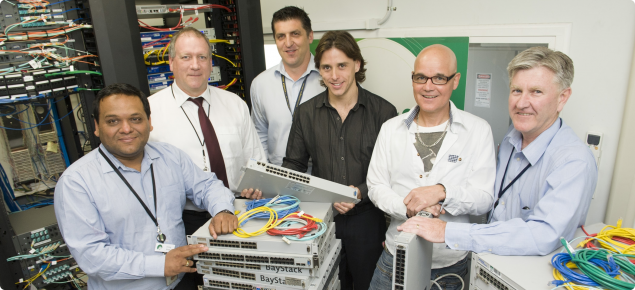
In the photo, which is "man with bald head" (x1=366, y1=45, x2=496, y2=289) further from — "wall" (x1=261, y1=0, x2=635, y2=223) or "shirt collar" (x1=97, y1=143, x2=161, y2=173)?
"shirt collar" (x1=97, y1=143, x2=161, y2=173)

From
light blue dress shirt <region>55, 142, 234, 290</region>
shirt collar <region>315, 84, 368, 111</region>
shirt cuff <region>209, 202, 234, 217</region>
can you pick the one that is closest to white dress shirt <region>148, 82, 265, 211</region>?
light blue dress shirt <region>55, 142, 234, 290</region>

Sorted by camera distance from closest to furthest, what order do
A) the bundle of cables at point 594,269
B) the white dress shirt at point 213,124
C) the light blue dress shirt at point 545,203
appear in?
1. the bundle of cables at point 594,269
2. the light blue dress shirt at point 545,203
3. the white dress shirt at point 213,124

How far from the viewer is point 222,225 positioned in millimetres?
1439

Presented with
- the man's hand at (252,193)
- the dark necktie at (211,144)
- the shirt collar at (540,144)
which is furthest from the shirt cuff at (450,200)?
the dark necktie at (211,144)

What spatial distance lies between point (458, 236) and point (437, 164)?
0.37 m

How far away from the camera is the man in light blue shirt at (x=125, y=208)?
1438mm

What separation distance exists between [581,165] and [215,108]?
5.72ft

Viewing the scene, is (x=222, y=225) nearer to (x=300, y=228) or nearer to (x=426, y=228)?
(x=300, y=228)

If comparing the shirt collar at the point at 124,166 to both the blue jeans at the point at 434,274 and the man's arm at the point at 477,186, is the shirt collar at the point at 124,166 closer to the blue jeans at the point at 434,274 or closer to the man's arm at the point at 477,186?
the blue jeans at the point at 434,274

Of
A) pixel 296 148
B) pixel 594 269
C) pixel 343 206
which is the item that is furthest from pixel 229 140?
pixel 594 269

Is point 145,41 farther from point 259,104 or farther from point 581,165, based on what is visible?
point 581,165

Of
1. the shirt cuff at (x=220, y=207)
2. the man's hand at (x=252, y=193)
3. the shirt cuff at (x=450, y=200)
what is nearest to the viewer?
the shirt cuff at (x=450, y=200)

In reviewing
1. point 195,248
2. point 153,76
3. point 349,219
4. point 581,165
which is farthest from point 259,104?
point 581,165

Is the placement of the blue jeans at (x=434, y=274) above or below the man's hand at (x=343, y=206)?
below
